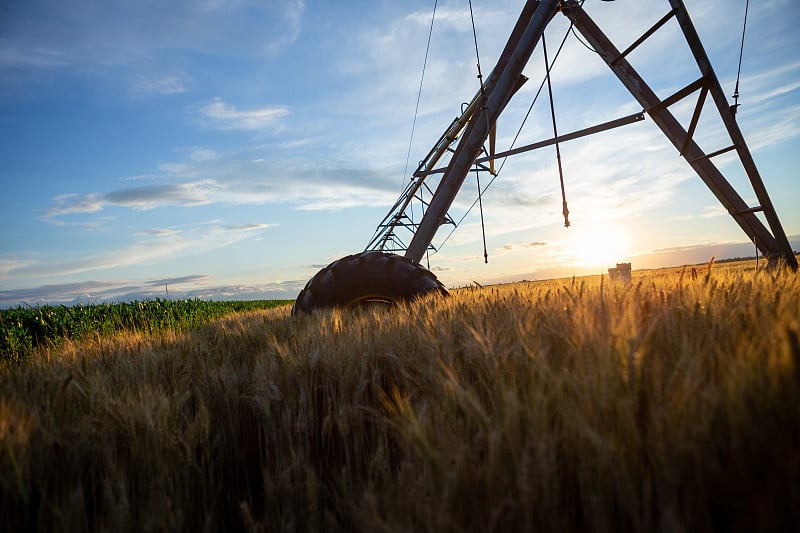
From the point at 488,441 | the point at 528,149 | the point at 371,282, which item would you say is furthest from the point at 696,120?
the point at 488,441

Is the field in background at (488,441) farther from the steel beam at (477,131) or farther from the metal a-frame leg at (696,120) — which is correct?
Answer: the metal a-frame leg at (696,120)

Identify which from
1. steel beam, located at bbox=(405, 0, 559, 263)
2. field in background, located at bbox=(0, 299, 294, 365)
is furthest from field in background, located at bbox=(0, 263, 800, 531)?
field in background, located at bbox=(0, 299, 294, 365)

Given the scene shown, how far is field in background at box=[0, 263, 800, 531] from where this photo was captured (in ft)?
2.73

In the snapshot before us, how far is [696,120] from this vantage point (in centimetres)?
554

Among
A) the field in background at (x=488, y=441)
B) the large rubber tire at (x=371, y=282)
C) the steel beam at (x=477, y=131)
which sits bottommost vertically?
the field in background at (x=488, y=441)

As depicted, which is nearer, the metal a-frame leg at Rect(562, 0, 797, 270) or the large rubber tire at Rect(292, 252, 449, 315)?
the large rubber tire at Rect(292, 252, 449, 315)

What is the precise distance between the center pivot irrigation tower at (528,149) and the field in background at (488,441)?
197cm

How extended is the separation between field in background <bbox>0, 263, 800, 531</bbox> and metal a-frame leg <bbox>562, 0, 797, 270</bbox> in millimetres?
4538

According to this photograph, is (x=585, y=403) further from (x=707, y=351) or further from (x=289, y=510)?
(x=289, y=510)

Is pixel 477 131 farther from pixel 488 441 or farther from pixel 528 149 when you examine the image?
pixel 488 441

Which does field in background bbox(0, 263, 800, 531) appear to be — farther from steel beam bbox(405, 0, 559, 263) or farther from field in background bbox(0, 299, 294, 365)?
field in background bbox(0, 299, 294, 365)

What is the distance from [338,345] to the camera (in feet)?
7.64

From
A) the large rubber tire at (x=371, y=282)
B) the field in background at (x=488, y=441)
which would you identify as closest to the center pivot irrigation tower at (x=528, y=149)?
the large rubber tire at (x=371, y=282)

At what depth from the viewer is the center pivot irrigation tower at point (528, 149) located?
13.6 ft
